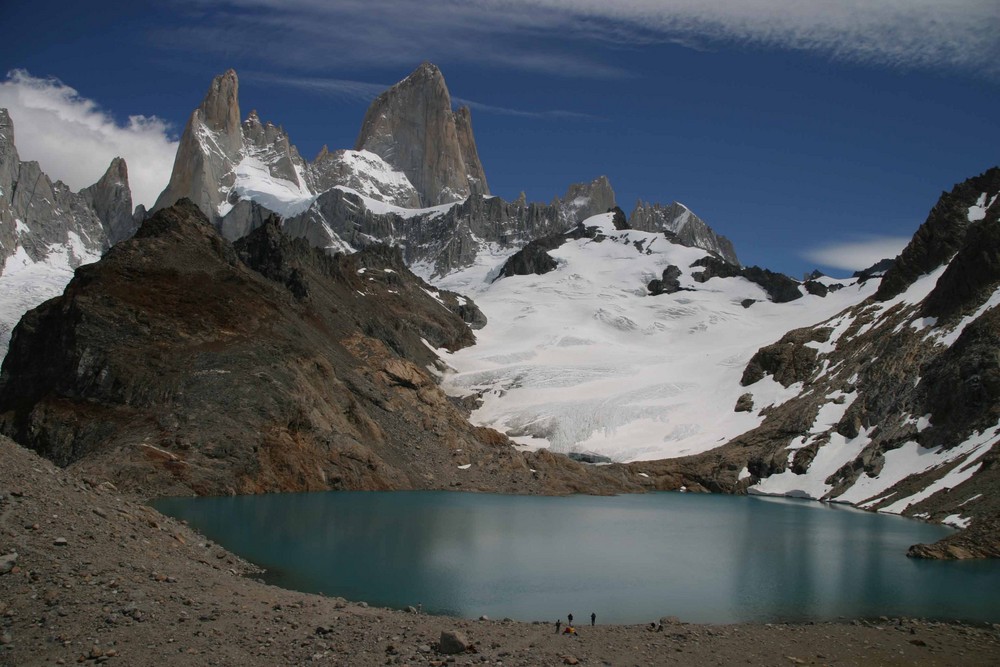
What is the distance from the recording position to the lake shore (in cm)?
A: 1625

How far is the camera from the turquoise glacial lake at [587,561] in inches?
1099

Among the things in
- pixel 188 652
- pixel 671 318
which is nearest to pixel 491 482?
pixel 188 652

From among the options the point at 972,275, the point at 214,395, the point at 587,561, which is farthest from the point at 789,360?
the point at 587,561

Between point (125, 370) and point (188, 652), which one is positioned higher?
point (125, 370)

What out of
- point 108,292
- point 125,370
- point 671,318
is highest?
point 671,318

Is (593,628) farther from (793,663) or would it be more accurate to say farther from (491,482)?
(491,482)

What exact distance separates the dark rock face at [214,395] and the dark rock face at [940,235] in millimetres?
53607

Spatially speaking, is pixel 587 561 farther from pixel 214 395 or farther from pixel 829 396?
pixel 829 396

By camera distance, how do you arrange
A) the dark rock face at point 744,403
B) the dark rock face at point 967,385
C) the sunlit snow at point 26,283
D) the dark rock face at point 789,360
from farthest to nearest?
the sunlit snow at point 26,283, the dark rock face at point 744,403, the dark rock face at point 789,360, the dark rock face at point 967,385

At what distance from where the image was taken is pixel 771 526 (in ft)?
180

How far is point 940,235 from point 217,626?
376 ft

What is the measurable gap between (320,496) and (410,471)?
44.6 feet

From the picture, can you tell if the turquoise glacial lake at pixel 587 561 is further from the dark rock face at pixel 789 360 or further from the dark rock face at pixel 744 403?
the dark rock face at pixel 789 360

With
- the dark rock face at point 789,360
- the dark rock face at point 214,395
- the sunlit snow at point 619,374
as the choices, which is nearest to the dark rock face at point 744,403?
the sunlit snow at point 619,374
